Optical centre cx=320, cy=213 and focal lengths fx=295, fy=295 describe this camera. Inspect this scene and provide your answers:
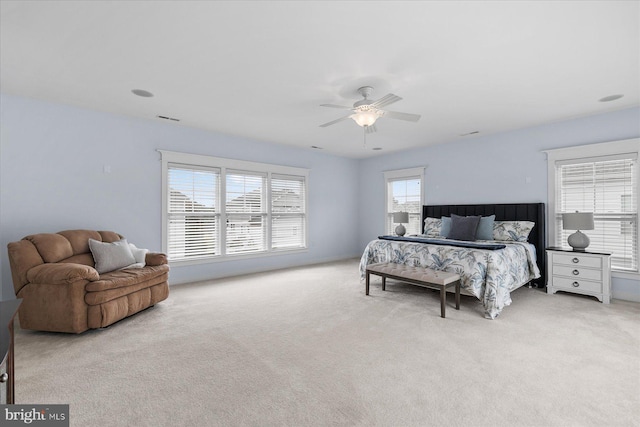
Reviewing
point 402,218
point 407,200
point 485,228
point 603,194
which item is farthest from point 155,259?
point 603,194

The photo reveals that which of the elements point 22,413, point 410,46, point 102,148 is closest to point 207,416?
point 22,413

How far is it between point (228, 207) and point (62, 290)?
286 centimetres

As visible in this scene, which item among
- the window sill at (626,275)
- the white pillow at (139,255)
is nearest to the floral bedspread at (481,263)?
the window sill at (626,275)

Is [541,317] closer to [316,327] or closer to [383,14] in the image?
[316,327]

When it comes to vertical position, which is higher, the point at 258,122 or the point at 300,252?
the point at 258,122

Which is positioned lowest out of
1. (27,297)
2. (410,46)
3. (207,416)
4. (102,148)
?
(207,416)

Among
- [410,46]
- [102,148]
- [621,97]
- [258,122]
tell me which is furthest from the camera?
[258,122]

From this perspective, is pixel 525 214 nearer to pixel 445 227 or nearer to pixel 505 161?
pixel 505 161

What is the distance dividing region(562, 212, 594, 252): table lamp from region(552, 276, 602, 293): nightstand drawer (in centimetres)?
45

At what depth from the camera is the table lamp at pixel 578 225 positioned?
13.1 ft

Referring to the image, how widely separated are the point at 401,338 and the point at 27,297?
364 cm

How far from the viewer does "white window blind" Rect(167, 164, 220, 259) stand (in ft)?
16.0

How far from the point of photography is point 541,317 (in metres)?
3.34

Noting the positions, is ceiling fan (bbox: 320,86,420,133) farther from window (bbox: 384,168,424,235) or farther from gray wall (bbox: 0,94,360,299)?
window (bbox: 384,168,424,235)
